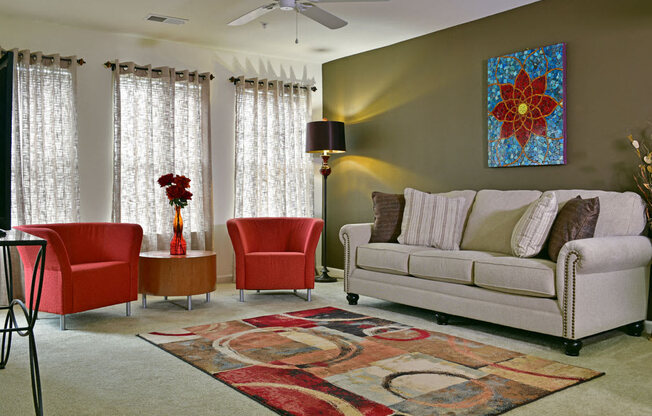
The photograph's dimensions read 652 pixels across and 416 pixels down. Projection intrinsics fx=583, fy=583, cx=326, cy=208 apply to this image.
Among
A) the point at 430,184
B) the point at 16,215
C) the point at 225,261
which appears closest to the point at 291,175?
the point at 225,261

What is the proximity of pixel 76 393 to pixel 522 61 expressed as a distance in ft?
13.7

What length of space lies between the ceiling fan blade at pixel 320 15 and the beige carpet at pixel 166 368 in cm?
237

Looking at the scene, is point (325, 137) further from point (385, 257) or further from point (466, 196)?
point (385, 257)

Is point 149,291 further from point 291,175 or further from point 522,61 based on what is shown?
point 522,61

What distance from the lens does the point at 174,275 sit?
4875 mm

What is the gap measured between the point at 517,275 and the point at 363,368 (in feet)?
4.09

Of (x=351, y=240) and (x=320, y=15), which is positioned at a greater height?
(x=320, y=15)

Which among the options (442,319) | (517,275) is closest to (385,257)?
(442,319)

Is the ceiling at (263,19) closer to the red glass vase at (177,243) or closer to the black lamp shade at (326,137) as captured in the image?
the black lamp shade at (326,137)

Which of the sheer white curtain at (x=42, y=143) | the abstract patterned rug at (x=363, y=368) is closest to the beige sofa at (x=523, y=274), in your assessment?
the abstract patterned rug at (x=363, y=368)

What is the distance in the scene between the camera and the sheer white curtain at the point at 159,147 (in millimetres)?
5898

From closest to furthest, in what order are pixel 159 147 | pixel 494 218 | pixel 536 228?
pixel 536 228
pixel 494 218
pixel 159 147

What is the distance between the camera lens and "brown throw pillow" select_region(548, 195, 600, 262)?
386cm

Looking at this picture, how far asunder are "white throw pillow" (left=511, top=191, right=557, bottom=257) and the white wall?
3.57m
